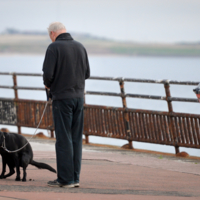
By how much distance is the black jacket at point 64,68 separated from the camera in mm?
5848

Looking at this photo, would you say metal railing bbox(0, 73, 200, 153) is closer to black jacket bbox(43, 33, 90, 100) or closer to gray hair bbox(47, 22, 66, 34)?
black jacket bbox(43, 33, 90, 100)

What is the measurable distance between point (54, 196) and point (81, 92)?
1.28m

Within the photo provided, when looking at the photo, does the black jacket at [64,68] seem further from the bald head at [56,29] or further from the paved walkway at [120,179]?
the paved walkway at [120,179]

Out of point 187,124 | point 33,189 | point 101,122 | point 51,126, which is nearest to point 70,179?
point 33,189

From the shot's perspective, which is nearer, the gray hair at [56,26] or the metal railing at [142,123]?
the gray hair at [56,26]

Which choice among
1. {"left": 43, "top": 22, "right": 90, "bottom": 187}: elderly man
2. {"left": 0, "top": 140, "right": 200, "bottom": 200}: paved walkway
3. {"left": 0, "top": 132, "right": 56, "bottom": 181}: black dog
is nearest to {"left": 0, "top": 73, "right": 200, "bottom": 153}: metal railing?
{"left": 0, "top": 140, "right": 200, "bottom": 200}: paved walkway

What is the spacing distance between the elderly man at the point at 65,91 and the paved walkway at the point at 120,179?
0.29 meters

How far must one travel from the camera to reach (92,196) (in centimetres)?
552

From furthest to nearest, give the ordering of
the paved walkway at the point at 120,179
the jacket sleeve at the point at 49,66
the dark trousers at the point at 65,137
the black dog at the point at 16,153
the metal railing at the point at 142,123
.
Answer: the metal railing at the point at 142,123 < the black dog at the point at 16,153 < the dark trousers at the point at 65,137 < the jacket sleeve at the point at 49,66 < the paved walkway at the point at 120,179

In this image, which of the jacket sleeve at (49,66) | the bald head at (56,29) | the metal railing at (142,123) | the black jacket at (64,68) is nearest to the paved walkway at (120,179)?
the metal railing at (142,123)

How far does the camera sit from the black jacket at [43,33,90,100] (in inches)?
230

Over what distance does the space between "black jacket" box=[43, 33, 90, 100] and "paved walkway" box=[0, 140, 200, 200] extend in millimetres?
1083

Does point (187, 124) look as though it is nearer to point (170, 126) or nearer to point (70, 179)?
point (170, 126)

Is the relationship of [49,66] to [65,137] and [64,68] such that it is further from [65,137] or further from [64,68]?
[65,137]
